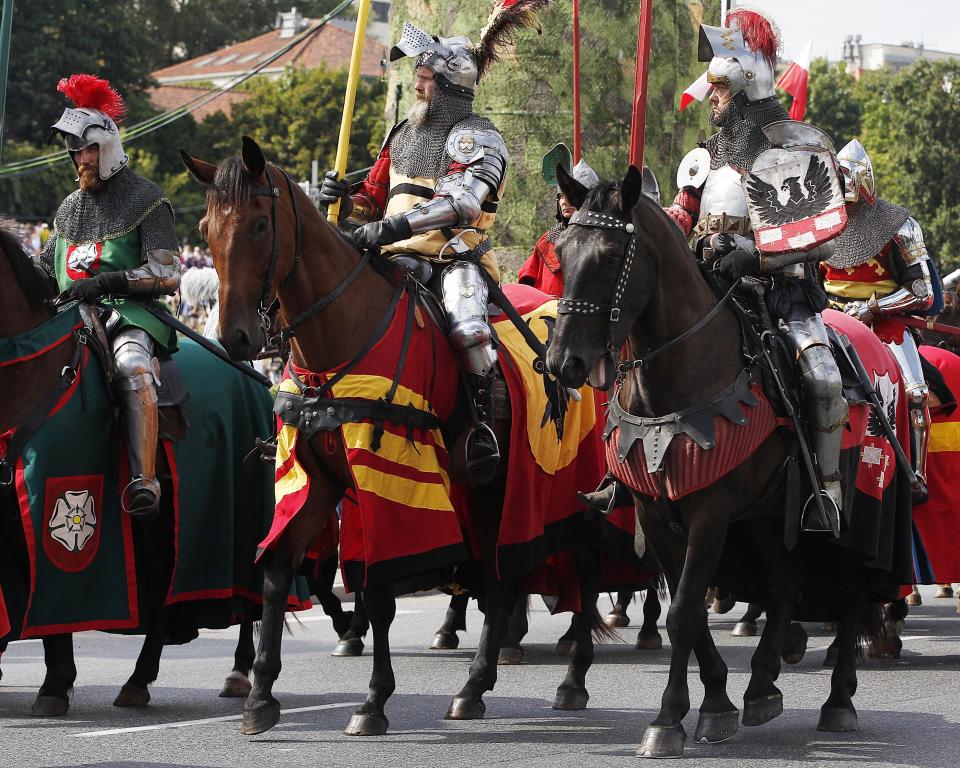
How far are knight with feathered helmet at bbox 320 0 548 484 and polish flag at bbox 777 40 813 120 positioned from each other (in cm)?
170

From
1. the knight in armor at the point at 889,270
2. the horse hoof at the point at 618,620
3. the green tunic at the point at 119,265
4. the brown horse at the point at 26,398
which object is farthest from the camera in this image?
the horse hoof at the point at 618,620

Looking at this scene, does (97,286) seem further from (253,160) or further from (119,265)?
(253,160)

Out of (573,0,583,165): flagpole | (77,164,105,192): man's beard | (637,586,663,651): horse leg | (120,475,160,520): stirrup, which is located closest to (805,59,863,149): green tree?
(573,0,583,165): flagpole

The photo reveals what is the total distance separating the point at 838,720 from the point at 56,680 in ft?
12.0

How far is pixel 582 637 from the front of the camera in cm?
859

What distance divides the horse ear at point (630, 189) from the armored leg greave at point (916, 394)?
11.6 feet

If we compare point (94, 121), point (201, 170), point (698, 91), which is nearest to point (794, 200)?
point (698, 91)

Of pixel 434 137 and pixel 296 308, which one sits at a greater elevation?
pixel 434 137

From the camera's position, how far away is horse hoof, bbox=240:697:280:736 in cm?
737

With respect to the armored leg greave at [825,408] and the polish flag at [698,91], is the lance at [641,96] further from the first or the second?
the armored leg greave at [825,408]

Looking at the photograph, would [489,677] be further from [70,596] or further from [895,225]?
[895,225]

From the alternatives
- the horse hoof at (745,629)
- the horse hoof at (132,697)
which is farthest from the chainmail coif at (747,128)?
the horse hoof at (745,629)

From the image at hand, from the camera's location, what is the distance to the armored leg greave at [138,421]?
8.34 m

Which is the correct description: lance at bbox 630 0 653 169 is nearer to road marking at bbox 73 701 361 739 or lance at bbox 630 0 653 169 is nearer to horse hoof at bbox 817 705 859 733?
horse hoof at bbox 817 705 859 733
